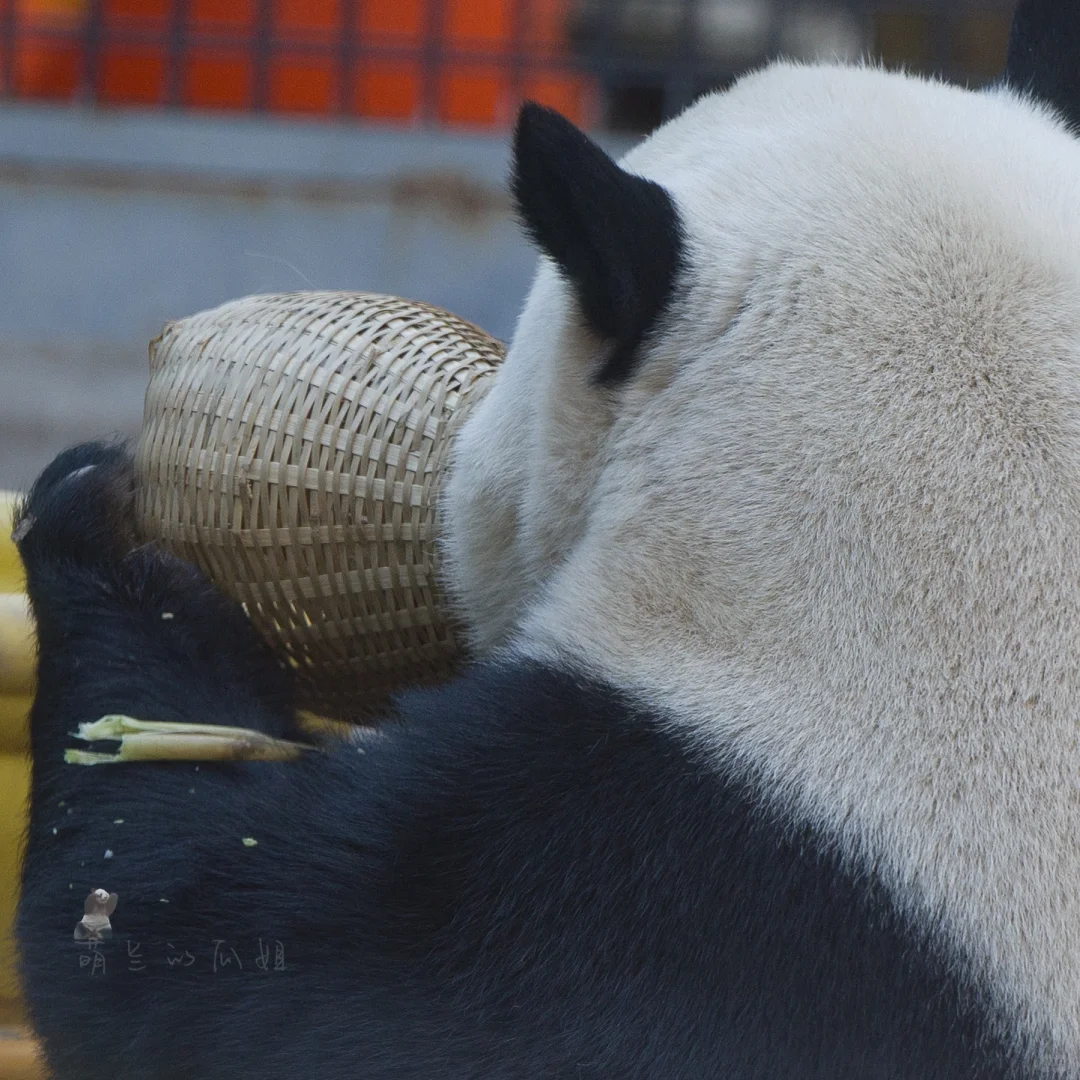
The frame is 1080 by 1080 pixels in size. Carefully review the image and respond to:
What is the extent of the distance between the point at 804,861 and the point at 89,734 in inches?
26.4

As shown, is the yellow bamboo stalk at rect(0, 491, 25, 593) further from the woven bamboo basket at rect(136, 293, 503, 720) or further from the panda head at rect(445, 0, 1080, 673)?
the panda head at rect(445, 0, 1080, 673)

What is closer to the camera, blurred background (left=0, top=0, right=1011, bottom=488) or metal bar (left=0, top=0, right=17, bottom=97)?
blurred background (left=0, top=0, right=1011, bottom=488)

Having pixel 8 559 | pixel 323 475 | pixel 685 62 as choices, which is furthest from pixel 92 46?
pixel 323 475

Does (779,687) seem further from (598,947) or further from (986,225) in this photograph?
(986,225)

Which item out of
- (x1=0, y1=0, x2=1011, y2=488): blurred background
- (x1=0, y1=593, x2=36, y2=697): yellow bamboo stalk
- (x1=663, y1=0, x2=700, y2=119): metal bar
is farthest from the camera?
(x1=663, y1=0, x2=700, y2=119): metal bar

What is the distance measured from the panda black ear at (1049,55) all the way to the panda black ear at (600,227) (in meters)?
0.45

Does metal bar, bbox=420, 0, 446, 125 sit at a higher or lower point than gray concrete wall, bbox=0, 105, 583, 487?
higher

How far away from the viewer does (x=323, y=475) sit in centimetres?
144

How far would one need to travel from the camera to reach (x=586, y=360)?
4.12ft

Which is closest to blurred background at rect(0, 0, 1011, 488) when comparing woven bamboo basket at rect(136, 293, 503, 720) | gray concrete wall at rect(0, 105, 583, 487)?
gray concrete wall at rect(0, 105, 583, 487)

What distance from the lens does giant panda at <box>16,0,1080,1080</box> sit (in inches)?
41.6

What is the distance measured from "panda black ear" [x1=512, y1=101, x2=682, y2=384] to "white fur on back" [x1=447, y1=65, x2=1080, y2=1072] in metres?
0.03

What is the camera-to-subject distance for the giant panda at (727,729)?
3.47 feet

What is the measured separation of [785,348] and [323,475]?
1.63 ft
